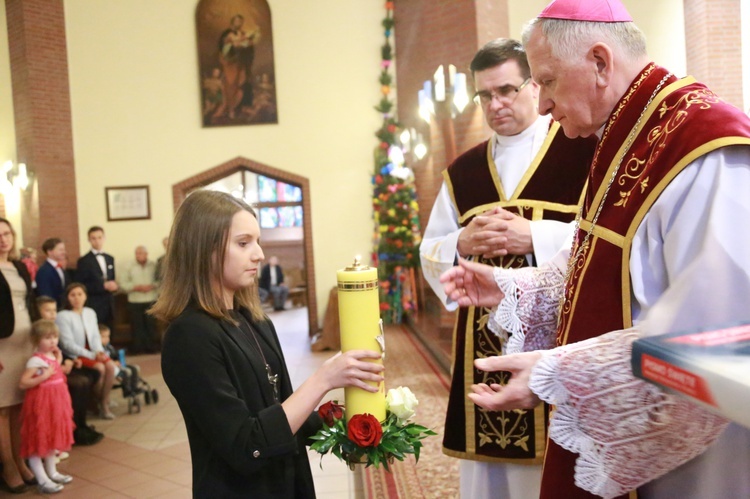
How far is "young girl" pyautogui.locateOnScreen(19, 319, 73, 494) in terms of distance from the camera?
4.42 m

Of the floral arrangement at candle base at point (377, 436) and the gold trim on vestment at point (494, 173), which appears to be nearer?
the floral arrangement at candle base at point (377, 436)

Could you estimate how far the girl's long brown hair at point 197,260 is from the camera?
168 cm

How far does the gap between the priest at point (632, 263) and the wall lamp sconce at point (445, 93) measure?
229 inches

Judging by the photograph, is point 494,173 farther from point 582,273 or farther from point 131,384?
point 131,384

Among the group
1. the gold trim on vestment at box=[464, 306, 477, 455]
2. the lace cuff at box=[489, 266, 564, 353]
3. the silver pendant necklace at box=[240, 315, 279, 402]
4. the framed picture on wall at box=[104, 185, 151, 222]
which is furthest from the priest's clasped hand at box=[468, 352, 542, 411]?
the framed picture on wall at box=[104, 185, 151, 222]

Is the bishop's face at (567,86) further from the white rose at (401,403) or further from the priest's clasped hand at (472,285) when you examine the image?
the white rose at (401,403)

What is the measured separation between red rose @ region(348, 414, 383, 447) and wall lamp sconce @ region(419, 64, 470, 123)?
606 centimetres

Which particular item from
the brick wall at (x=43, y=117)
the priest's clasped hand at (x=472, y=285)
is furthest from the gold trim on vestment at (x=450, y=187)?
the brick wall at (x=43, y=117)

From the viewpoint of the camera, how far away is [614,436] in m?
1.14

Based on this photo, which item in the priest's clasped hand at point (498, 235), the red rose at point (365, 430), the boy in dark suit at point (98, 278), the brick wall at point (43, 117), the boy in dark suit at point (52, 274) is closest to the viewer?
the red rose at point (365, 430)

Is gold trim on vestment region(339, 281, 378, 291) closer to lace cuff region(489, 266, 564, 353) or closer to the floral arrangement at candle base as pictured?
the floral arrangement at candle base

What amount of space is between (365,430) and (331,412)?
0.32 m

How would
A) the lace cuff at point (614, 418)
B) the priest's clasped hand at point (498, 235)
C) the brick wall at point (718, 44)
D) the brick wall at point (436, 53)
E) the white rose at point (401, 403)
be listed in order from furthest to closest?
the brick wall at point (718, 44) → the brick wall at point (436, 53) → the priest's clasped hand at point (498, 235) → the white rose at point (401, 403) → the lace cuff at point (614, 418)

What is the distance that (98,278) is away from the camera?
8.48 meters
